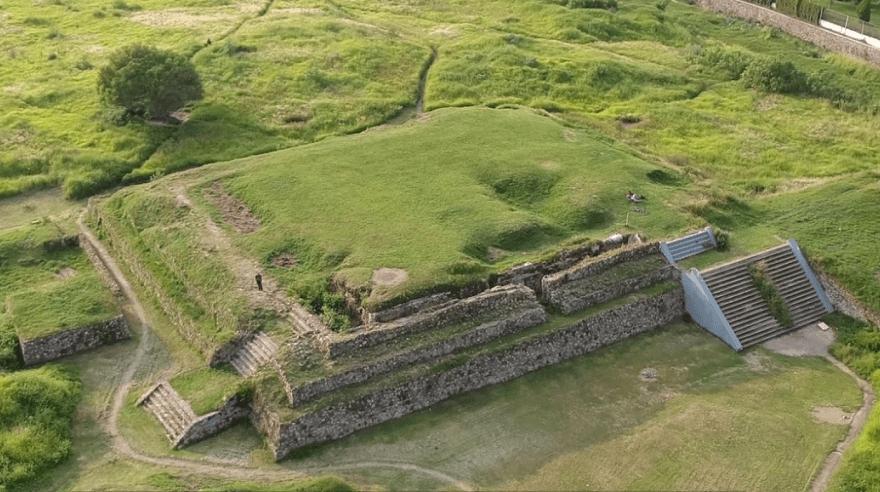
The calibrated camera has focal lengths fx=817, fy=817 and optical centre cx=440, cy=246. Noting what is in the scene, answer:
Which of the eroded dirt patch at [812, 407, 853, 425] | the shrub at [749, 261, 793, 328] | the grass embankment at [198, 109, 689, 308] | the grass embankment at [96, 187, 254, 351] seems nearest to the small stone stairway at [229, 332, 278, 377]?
the grass embankment at [96, 187, 254, 351]

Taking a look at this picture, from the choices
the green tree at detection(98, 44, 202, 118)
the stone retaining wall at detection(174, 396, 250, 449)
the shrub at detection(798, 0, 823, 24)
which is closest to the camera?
the stone retaining wall at detection(174, 396, 250, 449)

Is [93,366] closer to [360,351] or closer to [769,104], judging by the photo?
[360,351]

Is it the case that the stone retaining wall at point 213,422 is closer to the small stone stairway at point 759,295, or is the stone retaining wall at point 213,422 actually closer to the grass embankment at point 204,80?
the small stone stairway at point 759,295

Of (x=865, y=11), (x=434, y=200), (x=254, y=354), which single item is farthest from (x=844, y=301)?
(x=865, y=11)


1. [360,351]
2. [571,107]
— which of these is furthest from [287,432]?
[571,107]

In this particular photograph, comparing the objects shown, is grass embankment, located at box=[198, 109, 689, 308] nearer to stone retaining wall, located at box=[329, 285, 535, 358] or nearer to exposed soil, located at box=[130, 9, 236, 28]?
stone retaining wall, located at box=[329, 285, 535, 358]
